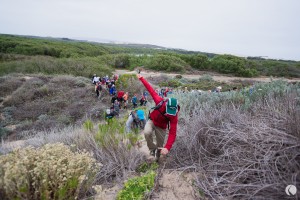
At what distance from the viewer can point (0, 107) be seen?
14.2m

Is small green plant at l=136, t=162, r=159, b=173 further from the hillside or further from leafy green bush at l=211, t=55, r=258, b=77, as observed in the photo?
leafy green bush at l=211, t=55, r=258, b=77

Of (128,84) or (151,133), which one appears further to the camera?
(128,84)

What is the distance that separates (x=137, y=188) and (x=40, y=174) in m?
1.08

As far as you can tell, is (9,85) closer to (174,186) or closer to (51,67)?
(51,67)

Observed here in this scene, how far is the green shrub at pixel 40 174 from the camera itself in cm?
176

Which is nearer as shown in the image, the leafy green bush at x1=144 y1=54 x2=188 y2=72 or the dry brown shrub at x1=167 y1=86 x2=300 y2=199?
the dry brown shrub at x1=167 y1=86 x2=300 y2=199

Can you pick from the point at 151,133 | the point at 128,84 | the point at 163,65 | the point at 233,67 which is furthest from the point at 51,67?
the point at 233,67

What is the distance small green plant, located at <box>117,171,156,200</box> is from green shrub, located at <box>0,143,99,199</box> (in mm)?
566

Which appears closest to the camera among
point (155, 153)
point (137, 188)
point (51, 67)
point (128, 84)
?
Answer: point (137, 188)

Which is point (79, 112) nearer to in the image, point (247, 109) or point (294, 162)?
point (247, 109)

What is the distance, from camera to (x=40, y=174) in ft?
6.43

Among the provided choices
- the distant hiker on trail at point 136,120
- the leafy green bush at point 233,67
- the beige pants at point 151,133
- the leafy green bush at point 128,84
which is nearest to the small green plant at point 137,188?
the beige pants at point 151,133

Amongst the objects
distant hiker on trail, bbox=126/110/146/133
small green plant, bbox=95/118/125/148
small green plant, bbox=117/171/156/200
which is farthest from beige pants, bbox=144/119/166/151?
distant hiker on trail, bbox=126/110/146/133

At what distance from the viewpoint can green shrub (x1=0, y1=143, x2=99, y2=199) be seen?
176cm
